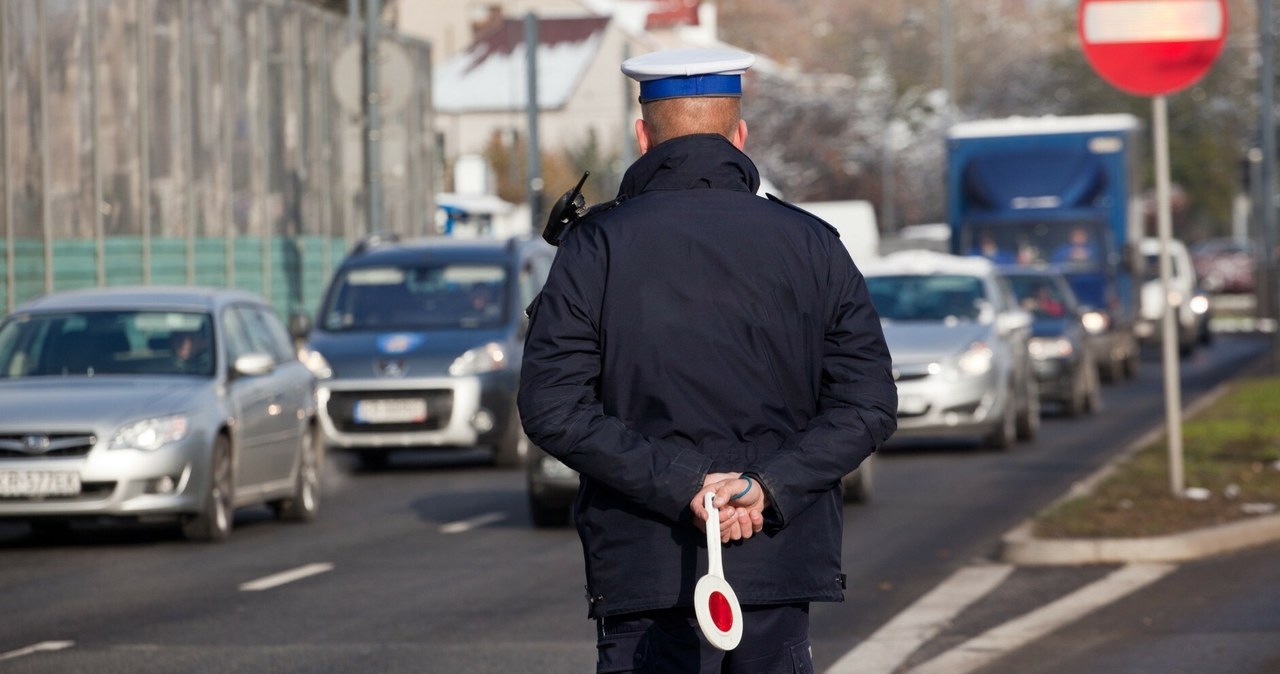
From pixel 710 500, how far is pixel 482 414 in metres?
15.6

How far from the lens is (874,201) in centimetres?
9119

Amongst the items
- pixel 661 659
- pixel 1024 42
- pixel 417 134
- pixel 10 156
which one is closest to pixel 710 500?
pixel 661 659

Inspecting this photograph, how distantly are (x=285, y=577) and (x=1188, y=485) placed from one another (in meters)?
5.56

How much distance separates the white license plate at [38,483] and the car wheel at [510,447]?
7.06 meters

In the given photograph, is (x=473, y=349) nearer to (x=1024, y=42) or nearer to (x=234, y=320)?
(x=234, y=320)

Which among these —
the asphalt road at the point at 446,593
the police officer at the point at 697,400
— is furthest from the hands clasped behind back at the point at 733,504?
the asphalt road at the point at 446,593

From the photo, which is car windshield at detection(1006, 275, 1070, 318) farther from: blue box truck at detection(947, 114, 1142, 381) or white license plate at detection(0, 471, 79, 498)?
white license plate at detection(0, 471, 79, 498)

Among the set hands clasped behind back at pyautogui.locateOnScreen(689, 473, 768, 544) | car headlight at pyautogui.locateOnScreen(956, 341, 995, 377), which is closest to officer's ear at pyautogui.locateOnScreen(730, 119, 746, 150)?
hands clasped behind back at pyautogui.locateOnScreen(689, 473, 768, 544)

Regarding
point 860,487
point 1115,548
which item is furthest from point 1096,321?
point 1115,548

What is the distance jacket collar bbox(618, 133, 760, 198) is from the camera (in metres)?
4.87

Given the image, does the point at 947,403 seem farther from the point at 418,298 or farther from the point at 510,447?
the point at 418,298

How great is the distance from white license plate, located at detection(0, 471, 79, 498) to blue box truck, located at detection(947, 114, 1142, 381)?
21.7 m

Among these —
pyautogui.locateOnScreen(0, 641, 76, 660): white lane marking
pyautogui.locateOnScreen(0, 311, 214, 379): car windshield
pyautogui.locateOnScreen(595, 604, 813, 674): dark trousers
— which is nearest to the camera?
pyautogui.locateOnScreen(595, 604, 813, 674): dark trousers

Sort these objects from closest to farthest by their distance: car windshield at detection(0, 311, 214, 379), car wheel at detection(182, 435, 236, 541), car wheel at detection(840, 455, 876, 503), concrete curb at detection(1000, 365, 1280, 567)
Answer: concrete curb at detection(1000, 365, 1280, 567) < car wheel at detection(182, 435, 236, 541) < car windshield at detection(0, 311, 214, 379) < car wheel at detection(840, 455, 876, 503)
